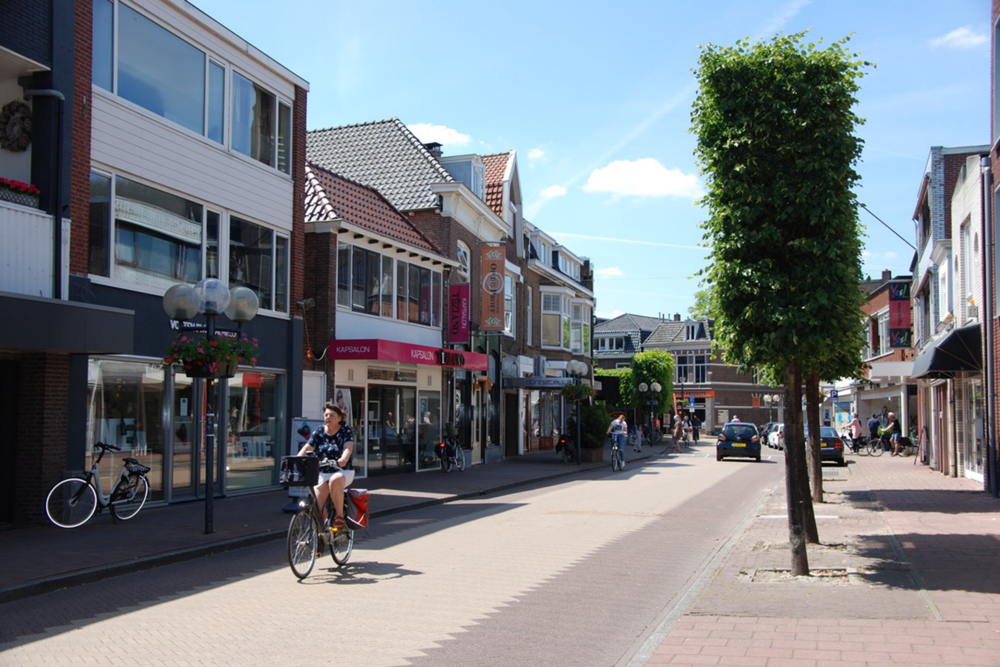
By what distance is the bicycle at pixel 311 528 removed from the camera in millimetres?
8781

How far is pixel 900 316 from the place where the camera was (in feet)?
101

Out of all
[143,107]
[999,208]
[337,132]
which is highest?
[337,132]

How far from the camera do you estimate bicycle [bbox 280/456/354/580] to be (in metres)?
8.78

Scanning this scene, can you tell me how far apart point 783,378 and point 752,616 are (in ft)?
12.3

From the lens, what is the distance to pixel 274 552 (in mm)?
11125

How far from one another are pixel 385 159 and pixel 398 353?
1028 centimetres

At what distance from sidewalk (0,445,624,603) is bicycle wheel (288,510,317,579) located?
2.12 meters

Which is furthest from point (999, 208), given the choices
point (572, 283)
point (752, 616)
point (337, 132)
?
point (572, 283)

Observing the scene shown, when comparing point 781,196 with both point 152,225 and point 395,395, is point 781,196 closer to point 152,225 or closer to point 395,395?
point 152,225

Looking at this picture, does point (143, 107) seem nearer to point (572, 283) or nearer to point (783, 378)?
point (783, 378)

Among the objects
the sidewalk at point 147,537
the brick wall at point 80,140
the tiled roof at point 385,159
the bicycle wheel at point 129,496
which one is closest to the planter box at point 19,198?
the brick wall at point 80,140

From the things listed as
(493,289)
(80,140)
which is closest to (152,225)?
(80,140)

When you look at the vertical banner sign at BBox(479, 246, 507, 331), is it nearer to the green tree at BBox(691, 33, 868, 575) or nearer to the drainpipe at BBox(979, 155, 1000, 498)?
the drainpipe at BBox(979, 155, 1000, 498)

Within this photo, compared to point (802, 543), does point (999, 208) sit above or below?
above
